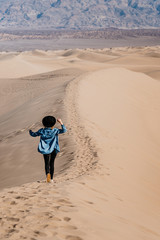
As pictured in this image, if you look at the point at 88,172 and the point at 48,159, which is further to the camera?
the point at 88,172

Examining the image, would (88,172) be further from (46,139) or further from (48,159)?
(46,139)

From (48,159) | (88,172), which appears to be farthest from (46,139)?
(88,172)

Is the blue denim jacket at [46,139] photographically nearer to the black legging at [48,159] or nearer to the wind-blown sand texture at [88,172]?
the black legging at [48,159]

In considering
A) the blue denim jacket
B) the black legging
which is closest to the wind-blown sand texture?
the black legging

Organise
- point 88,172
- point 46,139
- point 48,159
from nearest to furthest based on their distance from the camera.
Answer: point 46,139 < point 48,159 < point 88,172

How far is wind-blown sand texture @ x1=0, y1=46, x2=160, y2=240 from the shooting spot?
412 cm

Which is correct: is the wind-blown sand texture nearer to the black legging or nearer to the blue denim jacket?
the black legging

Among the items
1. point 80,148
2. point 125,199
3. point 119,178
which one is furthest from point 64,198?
point 80,148

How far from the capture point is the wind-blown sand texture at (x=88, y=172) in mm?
4121

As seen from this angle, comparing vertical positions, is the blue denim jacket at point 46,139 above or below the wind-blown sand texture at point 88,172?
above

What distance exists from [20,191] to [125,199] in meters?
1.88

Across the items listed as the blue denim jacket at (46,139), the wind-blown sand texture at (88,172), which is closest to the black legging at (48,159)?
the blue denim jacket at (46,139)

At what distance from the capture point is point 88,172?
23.4 ft

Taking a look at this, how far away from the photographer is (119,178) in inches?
286
